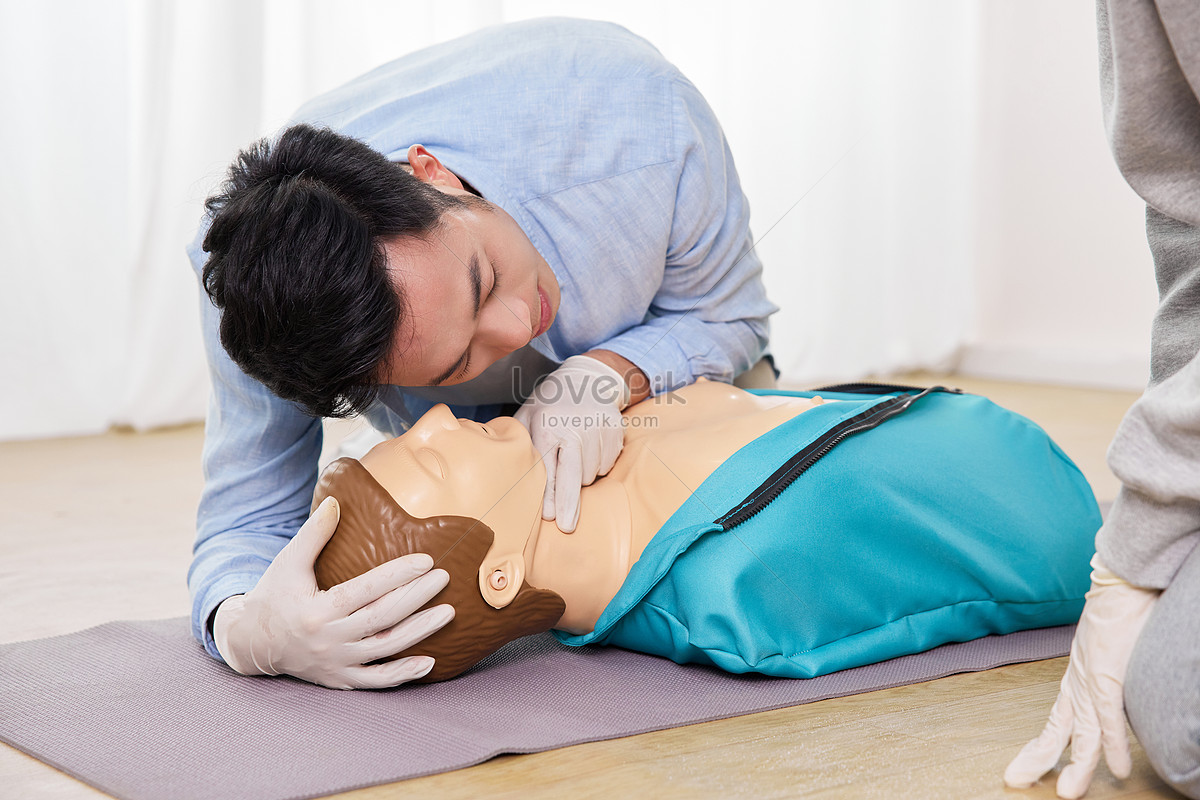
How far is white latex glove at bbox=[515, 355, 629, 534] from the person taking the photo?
45.2 inches

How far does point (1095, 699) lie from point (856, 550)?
343 millimetres

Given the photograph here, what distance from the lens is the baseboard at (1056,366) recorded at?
139 inches

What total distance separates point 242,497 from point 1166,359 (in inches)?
39.6

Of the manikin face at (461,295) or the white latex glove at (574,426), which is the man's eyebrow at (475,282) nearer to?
the manikin face at (461,295)

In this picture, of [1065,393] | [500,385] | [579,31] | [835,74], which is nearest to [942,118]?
[835,74]

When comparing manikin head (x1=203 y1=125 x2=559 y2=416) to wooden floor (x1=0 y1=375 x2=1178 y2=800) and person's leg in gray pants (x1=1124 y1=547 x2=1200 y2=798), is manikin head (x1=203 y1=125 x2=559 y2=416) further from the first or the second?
person's leg in gray pants (x1=1124 y1=547 x2=1200 y2=798)

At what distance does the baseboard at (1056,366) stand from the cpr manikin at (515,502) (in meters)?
2.72

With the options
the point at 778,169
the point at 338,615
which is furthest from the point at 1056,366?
the point at 338,615

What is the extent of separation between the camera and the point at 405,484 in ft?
3.43

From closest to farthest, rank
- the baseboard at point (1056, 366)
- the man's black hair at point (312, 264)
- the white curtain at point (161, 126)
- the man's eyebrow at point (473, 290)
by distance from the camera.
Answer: the man's black hair at point (312, 264) → the man's eyebrow at point (473, 290) → the white curtain at point (161, 126) → the baseboard at point (1056, 366)

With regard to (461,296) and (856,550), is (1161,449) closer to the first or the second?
(856,550)

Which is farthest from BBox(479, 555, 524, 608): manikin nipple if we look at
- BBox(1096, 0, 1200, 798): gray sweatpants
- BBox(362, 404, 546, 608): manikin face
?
BBox(1096, 0, 1200, 798): gray sweatpants

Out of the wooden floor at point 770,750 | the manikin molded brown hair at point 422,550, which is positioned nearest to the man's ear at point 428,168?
the manikin molded brown hair at point 422,550

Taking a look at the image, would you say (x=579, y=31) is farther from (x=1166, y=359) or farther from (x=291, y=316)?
(x=1166, y=359)
